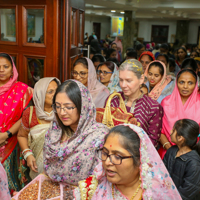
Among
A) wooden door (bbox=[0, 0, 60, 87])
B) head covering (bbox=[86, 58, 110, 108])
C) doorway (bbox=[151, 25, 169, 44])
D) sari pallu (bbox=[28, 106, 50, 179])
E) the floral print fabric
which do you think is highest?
doorway (bbox=[151, 25, 169, 44])

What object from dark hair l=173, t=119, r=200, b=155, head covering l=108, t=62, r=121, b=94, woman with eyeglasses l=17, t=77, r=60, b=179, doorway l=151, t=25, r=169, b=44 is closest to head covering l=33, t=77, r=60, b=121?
woman with eyeglasses l=17, t=77, r=60, b=179

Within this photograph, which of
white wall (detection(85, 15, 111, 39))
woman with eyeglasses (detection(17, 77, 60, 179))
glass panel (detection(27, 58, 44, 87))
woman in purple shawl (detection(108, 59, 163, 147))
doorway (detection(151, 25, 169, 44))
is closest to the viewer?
woman in purple shawl (detection(108, 59, 163, 147))

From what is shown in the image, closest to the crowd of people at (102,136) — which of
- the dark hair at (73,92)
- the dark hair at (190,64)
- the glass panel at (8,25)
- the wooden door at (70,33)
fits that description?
the dark hair at (73,92)

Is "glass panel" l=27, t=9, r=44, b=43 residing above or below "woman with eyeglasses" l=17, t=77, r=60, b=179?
above

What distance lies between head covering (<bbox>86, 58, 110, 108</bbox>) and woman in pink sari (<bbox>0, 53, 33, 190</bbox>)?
2.52ft

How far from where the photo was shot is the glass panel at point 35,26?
3104 millimetres

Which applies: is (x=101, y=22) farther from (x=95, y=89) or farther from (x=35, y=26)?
(x=95, y=89)

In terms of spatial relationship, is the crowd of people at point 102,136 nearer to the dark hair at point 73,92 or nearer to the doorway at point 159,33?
the dark hair at point 73,92

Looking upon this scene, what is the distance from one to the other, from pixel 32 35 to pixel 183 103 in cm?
200

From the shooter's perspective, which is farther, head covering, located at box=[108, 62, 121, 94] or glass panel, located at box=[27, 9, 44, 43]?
head covering, located at box=[108, 62, 121, 94]

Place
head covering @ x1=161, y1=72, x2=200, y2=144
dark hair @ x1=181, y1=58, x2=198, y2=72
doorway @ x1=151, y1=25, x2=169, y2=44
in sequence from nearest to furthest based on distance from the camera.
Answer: head covering @ x1=161, y1=72, x2=200, y2=144, dark hair @ x1=181, y1=58, x2=198, y2=72, doorway @ x1=151, y1=25, x2=169, y2=44

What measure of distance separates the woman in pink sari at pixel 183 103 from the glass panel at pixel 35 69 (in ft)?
5.28

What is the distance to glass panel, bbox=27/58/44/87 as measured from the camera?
10.5ft

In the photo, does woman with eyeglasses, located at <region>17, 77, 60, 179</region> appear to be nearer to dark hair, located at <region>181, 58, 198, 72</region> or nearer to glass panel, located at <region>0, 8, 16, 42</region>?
glass panel, located at <region>0, 8, 16, 42</region>
